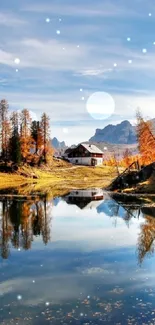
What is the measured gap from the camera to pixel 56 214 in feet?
124

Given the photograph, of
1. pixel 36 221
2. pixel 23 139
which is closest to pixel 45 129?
pixel 23 139

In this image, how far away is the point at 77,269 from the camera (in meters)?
18.5

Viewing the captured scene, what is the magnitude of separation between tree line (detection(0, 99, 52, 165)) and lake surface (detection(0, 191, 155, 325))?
69.0 meters

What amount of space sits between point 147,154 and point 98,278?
198 feet

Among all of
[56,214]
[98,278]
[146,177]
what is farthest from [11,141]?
[98,278]

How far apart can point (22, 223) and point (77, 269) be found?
44.0 ft

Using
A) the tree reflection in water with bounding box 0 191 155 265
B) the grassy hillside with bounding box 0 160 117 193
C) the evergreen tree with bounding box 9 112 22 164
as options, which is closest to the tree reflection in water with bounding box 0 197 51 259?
the tree reflection in water with bounding box 0 191 155 265

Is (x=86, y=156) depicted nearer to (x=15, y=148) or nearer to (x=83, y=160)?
(x=83, y=160)

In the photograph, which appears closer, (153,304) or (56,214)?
(153,304)

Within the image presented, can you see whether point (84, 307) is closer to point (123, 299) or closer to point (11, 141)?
point (123, 299)

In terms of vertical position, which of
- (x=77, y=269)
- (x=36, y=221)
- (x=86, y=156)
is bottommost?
(x=77, y=269)

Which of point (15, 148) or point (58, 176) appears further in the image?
point (58, 176)

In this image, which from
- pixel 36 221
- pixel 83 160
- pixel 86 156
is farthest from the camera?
pixel 83 160

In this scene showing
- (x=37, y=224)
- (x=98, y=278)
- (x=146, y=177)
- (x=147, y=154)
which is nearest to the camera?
(x=98, y=278)
